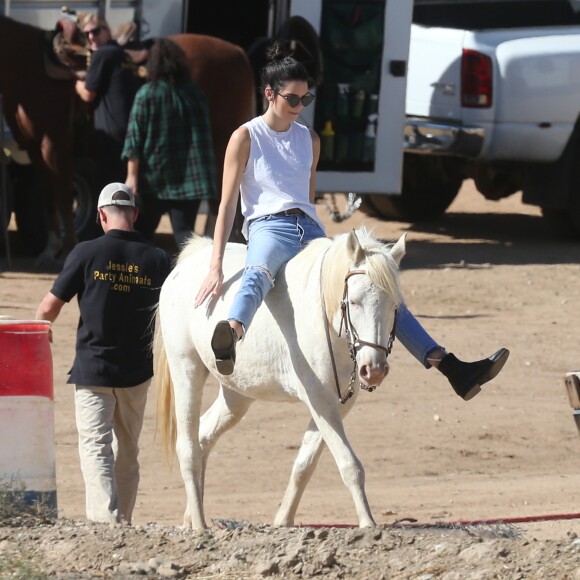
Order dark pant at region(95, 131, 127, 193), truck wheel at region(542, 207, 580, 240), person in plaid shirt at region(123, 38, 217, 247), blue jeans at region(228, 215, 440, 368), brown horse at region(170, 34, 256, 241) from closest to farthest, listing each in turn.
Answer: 1. blue jeans at region(228, 215, 440, 368)
2. person in plaid shirt at region(123, 38, 217, 247)
3. dark pant at region(95, 131, 127, 193)
4. brown horse at region(170, 34, 256, 241)
5. truck wheel at region(542, 207, 580, 240)

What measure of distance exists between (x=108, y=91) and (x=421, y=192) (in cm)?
470

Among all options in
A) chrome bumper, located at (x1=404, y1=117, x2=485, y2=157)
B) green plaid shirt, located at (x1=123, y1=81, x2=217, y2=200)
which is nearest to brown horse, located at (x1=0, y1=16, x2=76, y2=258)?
green plaid shirt, located at (x1=123, y1=81, x2=217, y2=200)

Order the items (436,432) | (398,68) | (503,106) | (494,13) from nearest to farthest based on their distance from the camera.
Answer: (436,432) → (398,68) → (503,106) → (494,13)

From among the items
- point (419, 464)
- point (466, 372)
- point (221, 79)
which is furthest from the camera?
point (221, 79)

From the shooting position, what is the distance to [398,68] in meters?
13.2

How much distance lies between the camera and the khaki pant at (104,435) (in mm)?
6371

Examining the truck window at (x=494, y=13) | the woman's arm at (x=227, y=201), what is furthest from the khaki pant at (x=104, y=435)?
the truck window at (x=494, y=13)

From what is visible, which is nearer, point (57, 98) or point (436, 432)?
point (436, 432)

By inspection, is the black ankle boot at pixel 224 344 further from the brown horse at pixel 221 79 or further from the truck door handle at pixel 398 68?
the truck door handle at pixel 398 68

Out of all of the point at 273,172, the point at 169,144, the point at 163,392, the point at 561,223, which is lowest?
the point at 561,223

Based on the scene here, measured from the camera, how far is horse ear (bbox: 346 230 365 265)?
18.3ft

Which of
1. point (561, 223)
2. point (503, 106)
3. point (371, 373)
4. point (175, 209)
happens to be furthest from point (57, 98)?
point (371, 373)

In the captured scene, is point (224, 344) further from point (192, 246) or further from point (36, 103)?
point (36, 103)

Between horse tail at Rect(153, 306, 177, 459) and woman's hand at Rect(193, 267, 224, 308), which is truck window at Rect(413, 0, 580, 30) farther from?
woman's hand at Rect(193, 267, 224, 308)
